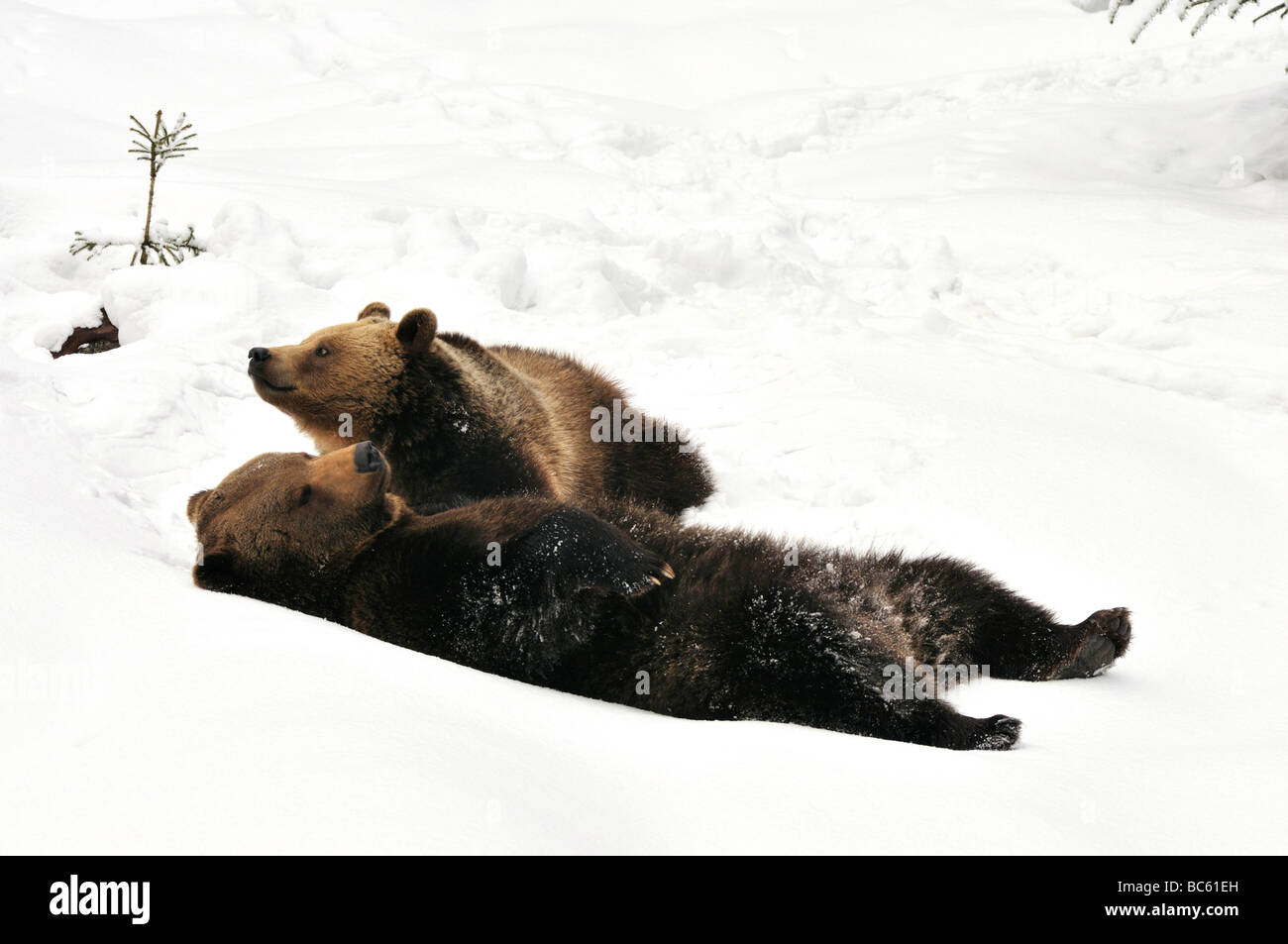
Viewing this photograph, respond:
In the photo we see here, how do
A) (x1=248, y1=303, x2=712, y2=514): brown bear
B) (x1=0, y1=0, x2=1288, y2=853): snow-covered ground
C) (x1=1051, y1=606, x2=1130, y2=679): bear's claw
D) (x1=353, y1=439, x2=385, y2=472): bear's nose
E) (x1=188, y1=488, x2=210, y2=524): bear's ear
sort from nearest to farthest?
(x1=0, y1=0, x2=1288, y2=853): snow-covered ground, (x1=353, y1=439, x2=385, y2=472): bear's nose, (x1=1051, y1=606, x2=1130, y2=679): bear's claw, (x1=188, y1=488, x2=210, y2=524): bear's ear, (x1=248, y1=303, x2=712, y2=514): brown bear

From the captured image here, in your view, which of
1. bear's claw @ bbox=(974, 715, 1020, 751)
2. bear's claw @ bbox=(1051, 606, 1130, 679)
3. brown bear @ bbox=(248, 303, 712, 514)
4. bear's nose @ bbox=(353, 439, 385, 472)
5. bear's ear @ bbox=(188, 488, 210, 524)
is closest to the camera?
bear's claw @ bbox=(974, 715, 1020, 751)

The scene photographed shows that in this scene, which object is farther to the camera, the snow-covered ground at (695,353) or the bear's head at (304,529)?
the bear's head at (304,529)

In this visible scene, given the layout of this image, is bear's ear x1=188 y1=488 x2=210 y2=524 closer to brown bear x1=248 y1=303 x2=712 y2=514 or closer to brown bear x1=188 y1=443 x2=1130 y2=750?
brown bear x1=188 y1=443 x2=1130 y2=750

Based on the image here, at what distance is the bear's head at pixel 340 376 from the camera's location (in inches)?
184

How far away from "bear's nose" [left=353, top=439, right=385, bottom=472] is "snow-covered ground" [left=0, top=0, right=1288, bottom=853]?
54 centimetres

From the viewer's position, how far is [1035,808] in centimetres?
238

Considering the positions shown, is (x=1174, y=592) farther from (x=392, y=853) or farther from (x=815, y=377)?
(x=392, y=853)

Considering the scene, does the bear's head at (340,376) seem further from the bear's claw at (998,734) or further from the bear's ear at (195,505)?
the bear's claw at (998,734)

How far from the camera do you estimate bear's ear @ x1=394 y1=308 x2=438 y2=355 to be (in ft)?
15.4

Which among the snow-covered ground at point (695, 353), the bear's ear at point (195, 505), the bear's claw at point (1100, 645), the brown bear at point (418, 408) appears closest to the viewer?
the snow-covered ground at point (695, 353)

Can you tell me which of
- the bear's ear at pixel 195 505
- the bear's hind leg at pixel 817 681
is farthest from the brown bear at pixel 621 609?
the bear's ear at pixel 195 505

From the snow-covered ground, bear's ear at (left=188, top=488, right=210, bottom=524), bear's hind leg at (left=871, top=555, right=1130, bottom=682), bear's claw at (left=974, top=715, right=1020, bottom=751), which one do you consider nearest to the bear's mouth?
the snow-covered ground

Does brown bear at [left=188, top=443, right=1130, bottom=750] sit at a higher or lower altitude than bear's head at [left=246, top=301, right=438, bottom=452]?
lower

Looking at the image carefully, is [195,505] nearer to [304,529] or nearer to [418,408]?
[304,529]
